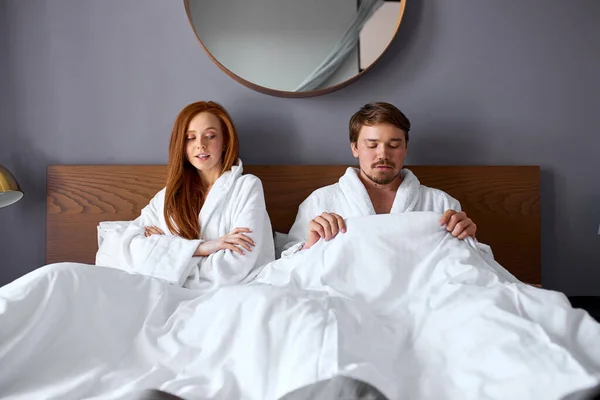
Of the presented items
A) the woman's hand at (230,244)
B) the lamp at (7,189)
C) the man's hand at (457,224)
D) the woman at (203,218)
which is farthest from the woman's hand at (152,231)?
the man's hand at (457,224)

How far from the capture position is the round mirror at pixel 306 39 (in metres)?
2.06

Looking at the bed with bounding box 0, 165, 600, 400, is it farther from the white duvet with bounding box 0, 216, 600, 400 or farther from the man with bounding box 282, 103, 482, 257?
the man with bounding box 282, 103, 482, 257

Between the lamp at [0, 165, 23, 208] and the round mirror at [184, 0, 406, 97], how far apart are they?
85cm

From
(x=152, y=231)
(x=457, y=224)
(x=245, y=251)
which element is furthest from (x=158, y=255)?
(x=457, y=224)

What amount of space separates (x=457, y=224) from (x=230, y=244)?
0.69 m

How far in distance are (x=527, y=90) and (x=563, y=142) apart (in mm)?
248

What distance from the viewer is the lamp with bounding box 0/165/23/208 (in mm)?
1808

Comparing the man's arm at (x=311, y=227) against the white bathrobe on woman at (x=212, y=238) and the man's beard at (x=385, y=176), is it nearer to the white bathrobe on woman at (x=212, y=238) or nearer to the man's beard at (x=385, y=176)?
the white bathrobe on woman at (x=212, y=238)

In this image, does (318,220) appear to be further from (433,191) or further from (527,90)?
(527,90)

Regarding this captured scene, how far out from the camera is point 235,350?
112cm

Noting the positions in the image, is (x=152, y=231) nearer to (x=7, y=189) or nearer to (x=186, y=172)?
(x=186, y=172)

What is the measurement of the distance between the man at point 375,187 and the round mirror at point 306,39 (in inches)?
10.2

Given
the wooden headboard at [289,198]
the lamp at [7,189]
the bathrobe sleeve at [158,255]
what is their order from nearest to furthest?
the bathrobe sleeve at [158,255] < the lamp at [7,189] < the wooden headboard at [289,198]

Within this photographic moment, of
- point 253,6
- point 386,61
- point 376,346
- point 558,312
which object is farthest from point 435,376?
point 253,6
